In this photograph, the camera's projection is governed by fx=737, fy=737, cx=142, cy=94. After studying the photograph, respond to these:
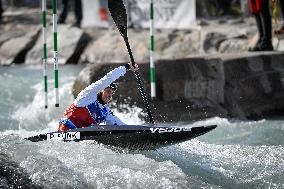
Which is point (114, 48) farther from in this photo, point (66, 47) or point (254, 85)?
point (254, 85)

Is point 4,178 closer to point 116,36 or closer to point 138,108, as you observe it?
point 138,108

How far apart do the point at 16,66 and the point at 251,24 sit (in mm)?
5027

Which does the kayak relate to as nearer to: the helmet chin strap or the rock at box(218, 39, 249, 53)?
the helmet chin strap

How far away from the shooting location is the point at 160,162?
6879 millimetres

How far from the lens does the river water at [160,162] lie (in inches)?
238

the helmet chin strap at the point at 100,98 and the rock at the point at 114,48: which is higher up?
the helmet chin strap at the point at 100,98

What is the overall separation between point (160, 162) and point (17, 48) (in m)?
10.3

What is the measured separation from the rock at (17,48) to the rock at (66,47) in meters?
0.21

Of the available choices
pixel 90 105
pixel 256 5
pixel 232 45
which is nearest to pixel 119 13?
pixel 90 105

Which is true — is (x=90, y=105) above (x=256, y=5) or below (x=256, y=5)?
below

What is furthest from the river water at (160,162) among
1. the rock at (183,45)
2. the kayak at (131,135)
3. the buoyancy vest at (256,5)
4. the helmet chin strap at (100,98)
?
A: the rock at (183,45)

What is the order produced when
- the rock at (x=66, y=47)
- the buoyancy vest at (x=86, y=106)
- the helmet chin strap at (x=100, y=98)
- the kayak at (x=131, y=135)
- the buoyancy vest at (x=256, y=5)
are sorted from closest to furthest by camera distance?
the kayak at (x=131, y=135), the buoyancy vest at (x=86, y=106), the helmet chin strap at (x=100, y=98), the buoyancy vest at (x=256, y=5), the rock at (x=66, y=47)

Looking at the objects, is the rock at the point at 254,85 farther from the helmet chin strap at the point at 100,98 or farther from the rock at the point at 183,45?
the rock at the point at 183,45

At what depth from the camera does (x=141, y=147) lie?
7.18 m
